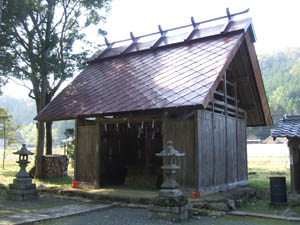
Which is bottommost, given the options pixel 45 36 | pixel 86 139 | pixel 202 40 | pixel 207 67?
pixel 86 139

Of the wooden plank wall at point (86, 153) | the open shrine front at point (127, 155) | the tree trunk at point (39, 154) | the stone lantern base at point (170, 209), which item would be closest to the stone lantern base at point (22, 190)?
the wooden plank wall at point (86, 153)

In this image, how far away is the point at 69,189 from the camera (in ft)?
36.3

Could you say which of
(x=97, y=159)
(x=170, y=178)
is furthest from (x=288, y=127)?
(x=97, y=159)

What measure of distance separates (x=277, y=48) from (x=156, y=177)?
8608 cm

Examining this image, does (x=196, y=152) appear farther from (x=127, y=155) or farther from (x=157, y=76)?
(x=127, y=155)

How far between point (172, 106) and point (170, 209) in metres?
2.82

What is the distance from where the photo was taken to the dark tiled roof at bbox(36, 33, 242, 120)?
30.8 ft

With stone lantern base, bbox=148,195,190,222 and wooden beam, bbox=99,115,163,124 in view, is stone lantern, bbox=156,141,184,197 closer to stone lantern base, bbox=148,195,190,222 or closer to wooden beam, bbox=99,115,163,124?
stone lantern base, bbox=148,195,190,222

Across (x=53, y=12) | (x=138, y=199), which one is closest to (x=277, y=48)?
(x=53, y=12)

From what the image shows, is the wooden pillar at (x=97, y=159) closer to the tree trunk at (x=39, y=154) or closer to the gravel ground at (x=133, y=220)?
the gravel ground at (x=133, y=220)

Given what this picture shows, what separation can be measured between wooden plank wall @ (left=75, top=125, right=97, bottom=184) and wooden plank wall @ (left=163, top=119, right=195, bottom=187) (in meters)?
2.97

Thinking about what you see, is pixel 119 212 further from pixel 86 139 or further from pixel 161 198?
pixel 86 139

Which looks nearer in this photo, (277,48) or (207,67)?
(207,67)

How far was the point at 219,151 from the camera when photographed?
34.7 ft
